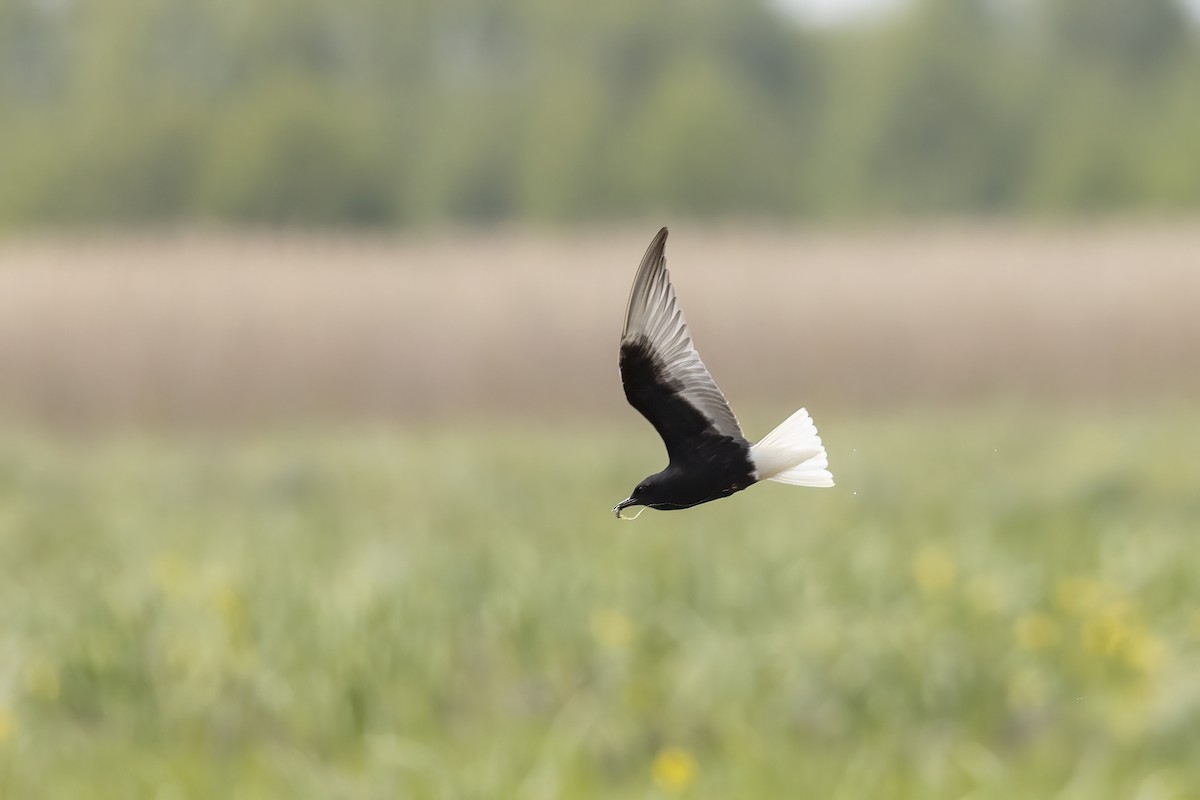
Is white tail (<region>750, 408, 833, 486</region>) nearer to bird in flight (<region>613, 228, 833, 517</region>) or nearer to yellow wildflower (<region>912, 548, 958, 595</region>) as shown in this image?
bird in flight (<region>613, 228, 833, 517</region>)

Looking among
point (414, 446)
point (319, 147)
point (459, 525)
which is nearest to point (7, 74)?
point (319, 147)

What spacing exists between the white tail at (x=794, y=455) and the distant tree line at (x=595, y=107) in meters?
38.6

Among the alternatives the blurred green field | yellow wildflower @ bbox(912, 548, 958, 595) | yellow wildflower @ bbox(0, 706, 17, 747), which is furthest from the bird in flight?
yellow wildflower @ bbox(912, 548, 958, 595)

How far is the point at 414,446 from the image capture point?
1678 cm

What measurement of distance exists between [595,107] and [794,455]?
46.3 metres

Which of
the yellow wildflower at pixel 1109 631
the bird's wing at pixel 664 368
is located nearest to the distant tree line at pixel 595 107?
the yellow wildflower at pixel 1109 631

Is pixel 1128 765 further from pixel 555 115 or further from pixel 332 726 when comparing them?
pixel 555 115

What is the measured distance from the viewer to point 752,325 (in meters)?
1.71

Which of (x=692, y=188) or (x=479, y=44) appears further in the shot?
(x=479, y=44)

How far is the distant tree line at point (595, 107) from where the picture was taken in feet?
138

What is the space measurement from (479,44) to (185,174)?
10.3 metres

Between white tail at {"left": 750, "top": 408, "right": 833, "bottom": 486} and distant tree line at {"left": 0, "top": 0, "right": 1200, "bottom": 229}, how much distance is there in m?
38.6

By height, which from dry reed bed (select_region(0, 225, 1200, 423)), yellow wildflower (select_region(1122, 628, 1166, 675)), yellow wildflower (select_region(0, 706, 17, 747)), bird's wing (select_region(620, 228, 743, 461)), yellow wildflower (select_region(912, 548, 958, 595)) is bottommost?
yellow wildflower (select_region(0, 706, 17, 747))

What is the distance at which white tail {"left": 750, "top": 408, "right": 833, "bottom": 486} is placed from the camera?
54 centimetres
